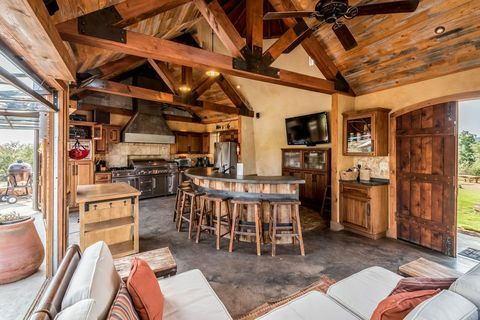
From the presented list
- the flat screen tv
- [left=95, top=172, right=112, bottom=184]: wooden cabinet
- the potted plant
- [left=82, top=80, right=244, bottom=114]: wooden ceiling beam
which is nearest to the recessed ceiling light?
the flat screen tv

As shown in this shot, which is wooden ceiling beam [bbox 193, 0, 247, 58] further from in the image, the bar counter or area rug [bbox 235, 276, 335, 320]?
area rug [bbox 235, 276, 335, 320]

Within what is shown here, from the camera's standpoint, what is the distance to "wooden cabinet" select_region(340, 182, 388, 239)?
394 centimetres

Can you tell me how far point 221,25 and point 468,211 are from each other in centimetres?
645

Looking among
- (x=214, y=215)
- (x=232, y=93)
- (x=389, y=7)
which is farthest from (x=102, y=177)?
(x=389, y=7)

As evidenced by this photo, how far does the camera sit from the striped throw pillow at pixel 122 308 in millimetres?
986

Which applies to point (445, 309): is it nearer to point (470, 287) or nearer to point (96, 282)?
point (470, 287)

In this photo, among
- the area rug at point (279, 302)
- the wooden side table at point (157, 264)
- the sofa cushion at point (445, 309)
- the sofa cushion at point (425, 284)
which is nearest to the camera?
the sofa cushion at point (445, 309)

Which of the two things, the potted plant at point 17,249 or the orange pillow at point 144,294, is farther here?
the potted plant at point 17,249

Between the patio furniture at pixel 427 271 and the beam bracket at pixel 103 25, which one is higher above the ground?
the beam bracket at pixel 103 25

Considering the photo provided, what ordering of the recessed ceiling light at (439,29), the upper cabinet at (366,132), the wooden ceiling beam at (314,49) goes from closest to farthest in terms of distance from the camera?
1. the recessed ceiling light at (439,29)
2. the wooden ceiling beam at (314,49)
3. the upper cabinet at (366,132)

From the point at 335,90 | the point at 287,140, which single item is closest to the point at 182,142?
the point at 287,140

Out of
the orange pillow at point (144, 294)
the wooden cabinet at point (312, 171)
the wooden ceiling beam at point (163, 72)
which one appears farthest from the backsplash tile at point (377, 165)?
the wooden ceiling beam at point (163, 72)

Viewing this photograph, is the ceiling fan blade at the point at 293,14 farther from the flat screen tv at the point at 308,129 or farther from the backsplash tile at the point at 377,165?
the flat screen tv at the point at 308,129

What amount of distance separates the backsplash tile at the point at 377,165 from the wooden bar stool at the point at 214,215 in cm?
278
